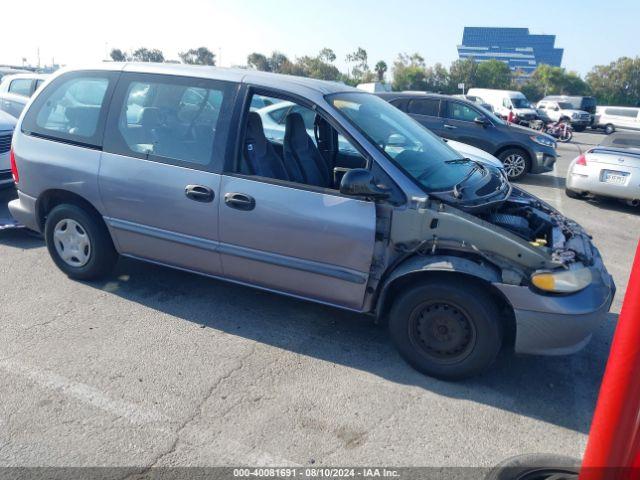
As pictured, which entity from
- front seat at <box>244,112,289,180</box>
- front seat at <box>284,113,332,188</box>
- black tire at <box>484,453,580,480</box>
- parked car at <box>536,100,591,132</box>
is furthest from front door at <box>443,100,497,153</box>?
parked car at <box>536,100,591,132</box>

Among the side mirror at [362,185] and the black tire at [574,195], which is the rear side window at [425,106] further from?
the side mirror at [362,185]

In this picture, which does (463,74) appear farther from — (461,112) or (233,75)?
(233,75)

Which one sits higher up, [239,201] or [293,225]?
[239,201]

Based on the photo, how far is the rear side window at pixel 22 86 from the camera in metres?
Answer: 12.1

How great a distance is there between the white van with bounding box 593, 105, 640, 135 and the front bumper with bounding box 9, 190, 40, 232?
31.9 m

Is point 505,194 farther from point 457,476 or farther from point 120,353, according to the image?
point 120,353

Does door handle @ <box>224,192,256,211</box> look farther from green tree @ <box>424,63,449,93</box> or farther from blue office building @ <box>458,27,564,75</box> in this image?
blue office building @ <box>458,27,564,75</box>

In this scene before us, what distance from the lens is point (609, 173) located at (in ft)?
28.4

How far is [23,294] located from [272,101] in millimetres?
2661

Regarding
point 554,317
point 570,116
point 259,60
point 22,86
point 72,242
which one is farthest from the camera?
point 259,60

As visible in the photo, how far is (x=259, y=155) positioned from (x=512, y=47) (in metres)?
148

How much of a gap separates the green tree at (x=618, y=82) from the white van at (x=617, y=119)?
3066cm

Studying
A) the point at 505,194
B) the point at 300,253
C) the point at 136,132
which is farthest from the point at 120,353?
the point at 505,194

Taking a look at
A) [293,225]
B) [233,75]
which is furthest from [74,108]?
[293,225]
